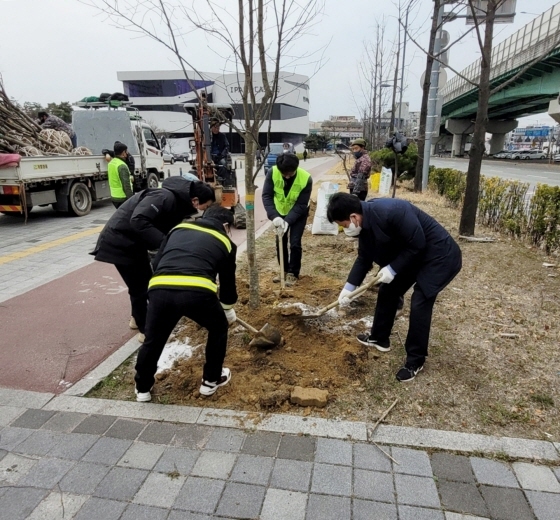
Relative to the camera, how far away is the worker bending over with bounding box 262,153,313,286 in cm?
452

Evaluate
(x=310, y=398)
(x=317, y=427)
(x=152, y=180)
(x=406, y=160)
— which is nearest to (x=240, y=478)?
(x=317, y=427)

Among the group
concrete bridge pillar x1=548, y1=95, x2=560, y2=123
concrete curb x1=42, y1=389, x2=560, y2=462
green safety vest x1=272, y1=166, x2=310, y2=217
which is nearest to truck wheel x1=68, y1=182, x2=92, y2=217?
green safety vest x1=272, y1=166, x2=310, y2=217

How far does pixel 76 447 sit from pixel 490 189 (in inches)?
290

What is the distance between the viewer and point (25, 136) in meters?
9.87

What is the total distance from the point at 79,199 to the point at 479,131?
29.9 ft

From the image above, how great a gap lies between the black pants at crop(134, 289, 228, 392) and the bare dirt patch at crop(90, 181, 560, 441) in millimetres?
216

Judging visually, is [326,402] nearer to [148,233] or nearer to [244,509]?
[244,509]

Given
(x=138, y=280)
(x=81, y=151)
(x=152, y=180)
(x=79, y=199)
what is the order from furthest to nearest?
(x=152, y=180) → (x=81, y=151) → (x=79, y=199) → (x=138, y=280)

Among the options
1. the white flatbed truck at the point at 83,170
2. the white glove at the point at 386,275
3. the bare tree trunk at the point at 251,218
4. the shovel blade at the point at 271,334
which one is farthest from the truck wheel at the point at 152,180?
the white glove at the point at 386,275

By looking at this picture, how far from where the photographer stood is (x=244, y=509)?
6.28 feet

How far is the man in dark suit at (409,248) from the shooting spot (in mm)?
2781

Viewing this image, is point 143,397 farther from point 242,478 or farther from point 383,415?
point 383,415

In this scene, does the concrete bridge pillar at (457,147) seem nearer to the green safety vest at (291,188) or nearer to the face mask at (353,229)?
the green safety vest at (291,188)

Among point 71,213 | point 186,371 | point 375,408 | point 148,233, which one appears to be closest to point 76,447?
point 186,371
